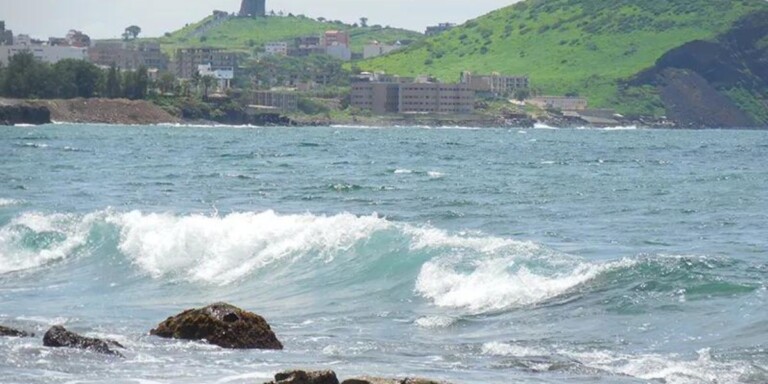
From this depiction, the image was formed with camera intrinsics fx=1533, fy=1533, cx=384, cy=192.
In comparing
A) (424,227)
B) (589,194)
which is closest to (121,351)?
(424,227)

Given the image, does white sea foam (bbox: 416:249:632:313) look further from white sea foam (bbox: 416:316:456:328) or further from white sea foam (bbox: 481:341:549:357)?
white sea foam (bbox: 481:341:549:357)

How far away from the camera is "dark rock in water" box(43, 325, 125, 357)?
65.7ft

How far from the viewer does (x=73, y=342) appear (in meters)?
20.1

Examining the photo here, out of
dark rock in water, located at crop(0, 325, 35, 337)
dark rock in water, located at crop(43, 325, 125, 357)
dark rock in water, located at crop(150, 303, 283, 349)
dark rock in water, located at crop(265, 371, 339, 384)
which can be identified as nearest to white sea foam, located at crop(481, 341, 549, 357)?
dark rock in water, located at crop(150, 303, 283, 349)

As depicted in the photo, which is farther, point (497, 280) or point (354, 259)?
point (354, 259)

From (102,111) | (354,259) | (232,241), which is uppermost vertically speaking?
(354,259)

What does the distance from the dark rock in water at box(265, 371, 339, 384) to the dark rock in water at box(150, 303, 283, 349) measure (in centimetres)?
470

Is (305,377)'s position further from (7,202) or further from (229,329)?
(7,202)

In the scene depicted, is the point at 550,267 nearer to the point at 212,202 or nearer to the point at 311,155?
the point at 212,202

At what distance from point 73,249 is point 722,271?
1598cm

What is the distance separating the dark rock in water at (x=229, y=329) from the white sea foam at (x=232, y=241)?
9.64 meters

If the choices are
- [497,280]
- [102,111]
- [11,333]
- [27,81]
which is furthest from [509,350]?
[27,81]

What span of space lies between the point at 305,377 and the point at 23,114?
16382cm

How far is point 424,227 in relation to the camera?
35.5 metres
